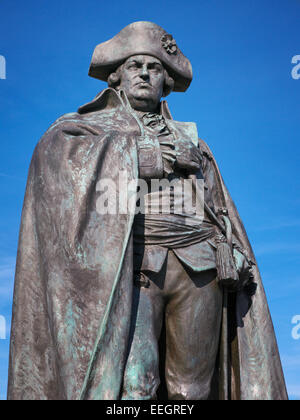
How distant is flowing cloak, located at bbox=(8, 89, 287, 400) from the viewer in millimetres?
5695

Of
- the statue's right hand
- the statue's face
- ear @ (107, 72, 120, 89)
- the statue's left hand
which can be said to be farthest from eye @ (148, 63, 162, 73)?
the statue's left hand

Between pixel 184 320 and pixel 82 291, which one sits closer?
pixel 82 291

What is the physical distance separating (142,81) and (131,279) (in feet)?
7.36

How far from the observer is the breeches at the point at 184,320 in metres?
6.22

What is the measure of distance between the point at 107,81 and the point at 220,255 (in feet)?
7.69

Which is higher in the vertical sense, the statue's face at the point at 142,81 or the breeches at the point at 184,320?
the statue's face at the point at 142,81

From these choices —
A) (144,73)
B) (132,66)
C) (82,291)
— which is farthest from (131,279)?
(132,66)

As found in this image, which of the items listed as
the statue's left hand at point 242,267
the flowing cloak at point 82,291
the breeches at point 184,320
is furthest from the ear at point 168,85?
the breeches at point 184,320

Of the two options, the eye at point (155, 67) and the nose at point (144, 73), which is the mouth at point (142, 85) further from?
the eye at point (155, 67)

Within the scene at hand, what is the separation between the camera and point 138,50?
7.29m

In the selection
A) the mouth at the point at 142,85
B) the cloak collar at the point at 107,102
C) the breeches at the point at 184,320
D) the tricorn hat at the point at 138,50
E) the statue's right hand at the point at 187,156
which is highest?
the tricorn hat at the point at 138,50

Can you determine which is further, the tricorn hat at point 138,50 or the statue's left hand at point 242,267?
the tricorn hat at point 138,50

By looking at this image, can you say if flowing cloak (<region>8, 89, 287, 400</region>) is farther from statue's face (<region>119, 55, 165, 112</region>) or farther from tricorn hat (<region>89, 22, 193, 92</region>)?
tricorn hat (<region>89, 22, 193, 92</region>)

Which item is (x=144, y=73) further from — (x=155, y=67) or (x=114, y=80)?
(x=114, y=80)
